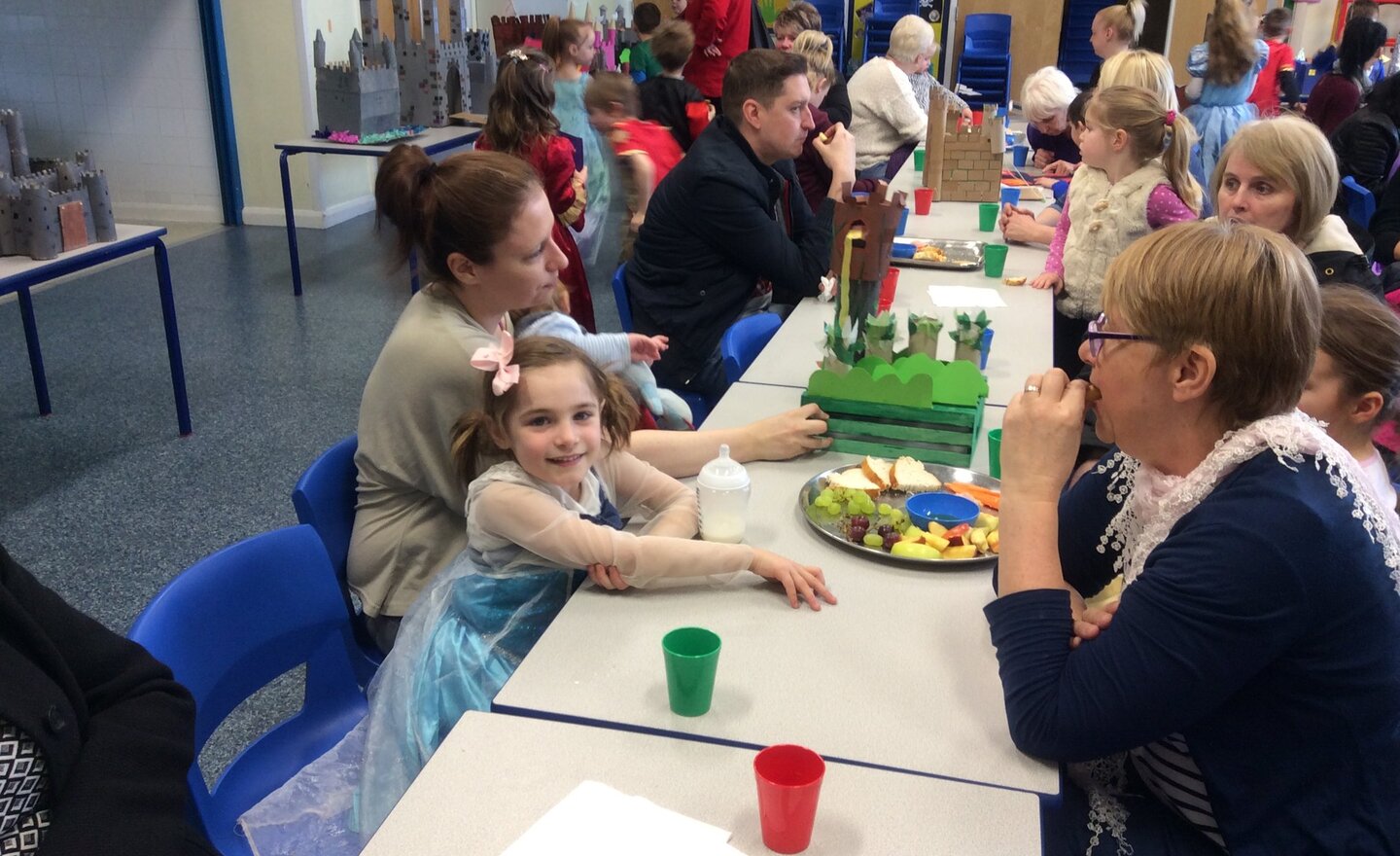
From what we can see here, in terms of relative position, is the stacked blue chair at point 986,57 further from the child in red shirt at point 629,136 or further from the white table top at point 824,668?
the white table top at point 824,668

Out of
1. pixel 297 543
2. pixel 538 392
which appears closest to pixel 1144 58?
pixel 538 392

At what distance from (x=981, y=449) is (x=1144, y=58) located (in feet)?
8.06

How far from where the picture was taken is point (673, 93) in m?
5.95

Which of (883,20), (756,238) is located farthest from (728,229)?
(883,20)

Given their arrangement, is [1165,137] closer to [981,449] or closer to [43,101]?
[981,449]

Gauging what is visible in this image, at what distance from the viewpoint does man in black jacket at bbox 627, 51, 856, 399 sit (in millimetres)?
3248

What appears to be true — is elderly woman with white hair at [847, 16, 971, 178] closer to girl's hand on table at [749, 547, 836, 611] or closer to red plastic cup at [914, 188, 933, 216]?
red plastic cup at [914, 188, 933, 216]

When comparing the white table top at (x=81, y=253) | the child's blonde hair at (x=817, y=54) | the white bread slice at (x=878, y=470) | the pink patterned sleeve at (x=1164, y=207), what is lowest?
the white bread slice at (x=878, y=470)

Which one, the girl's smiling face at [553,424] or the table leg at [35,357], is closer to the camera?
the girl's smiling face at [553,424]

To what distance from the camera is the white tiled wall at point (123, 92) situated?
7031mm

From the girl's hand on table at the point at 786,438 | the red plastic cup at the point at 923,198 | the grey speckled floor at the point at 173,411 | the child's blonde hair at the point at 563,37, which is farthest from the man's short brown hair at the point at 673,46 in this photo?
the girl's hand on table at the point at 786,438

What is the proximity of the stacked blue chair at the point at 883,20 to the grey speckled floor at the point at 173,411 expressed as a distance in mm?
5361

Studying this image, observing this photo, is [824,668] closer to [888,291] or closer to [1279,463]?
[1279,463]

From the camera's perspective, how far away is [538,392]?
171 centimetres
